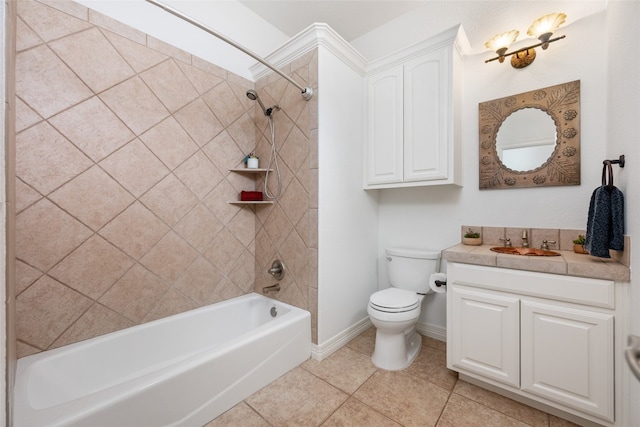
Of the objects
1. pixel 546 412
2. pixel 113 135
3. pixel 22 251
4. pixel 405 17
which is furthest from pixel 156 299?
pixel 405 17

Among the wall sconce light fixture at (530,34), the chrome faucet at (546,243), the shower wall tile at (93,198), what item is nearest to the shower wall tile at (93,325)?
the shower wall tile at (93,198)

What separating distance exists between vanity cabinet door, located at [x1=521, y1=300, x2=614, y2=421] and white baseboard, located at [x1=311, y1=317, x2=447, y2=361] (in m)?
0.80

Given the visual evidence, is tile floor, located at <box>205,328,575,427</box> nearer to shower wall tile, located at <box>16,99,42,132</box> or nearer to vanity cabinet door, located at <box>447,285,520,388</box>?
vanity cabinet door, located at <box>447,285,520,388</box>

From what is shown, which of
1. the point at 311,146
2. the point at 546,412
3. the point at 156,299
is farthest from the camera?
the point at 311,146

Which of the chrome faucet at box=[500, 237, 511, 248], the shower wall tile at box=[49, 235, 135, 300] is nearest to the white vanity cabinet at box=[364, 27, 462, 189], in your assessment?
the chrome faucet at box=[500, 237, 511, 248]

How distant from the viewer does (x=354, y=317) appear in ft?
7.16

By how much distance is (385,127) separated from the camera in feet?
6.95

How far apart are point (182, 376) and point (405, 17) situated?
3058mm

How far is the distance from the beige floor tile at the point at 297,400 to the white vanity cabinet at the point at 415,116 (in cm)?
149

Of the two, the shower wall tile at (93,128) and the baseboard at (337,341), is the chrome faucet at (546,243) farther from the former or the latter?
the shower wall tile at (93,128)

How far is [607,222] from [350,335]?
1716 millimetres

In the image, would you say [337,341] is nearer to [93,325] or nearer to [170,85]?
[93,325]

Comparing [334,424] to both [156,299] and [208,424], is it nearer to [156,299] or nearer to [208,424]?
[208,424]

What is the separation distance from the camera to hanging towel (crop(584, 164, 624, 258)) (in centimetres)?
119
